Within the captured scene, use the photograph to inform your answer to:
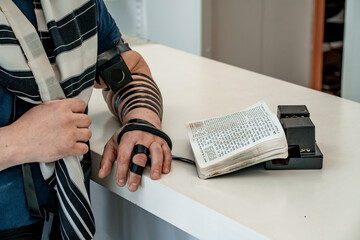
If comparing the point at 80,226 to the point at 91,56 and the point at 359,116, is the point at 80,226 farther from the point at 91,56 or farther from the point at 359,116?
the point at 359,116

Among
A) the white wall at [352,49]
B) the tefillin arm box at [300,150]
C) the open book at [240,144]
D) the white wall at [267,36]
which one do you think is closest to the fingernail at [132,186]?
the open book at [240,144]

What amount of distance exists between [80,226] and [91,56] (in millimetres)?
340

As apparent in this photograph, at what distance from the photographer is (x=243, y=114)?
3.66ft

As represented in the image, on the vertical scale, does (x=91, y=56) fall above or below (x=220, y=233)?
above

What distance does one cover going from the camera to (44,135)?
37.2 inches

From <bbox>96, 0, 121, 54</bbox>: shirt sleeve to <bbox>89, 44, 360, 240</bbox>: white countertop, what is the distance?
0.67 feet

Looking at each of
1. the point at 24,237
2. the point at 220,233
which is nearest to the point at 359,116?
the point at 220,233

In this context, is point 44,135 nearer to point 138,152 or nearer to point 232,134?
point 138,152

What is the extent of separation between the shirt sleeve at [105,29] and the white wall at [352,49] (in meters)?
1.37

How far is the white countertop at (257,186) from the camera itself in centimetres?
85

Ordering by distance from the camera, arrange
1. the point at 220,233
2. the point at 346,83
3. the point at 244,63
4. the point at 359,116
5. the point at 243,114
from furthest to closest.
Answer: the point at 244,63 < the point at 346,83 < the point at 359,116 < the point at 243,114 < the point at 220,233

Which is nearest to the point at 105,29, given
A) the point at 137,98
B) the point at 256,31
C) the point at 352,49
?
the point at 137,98

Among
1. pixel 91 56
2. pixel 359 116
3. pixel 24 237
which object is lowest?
pixel 24 237

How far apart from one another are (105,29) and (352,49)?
1.41m
